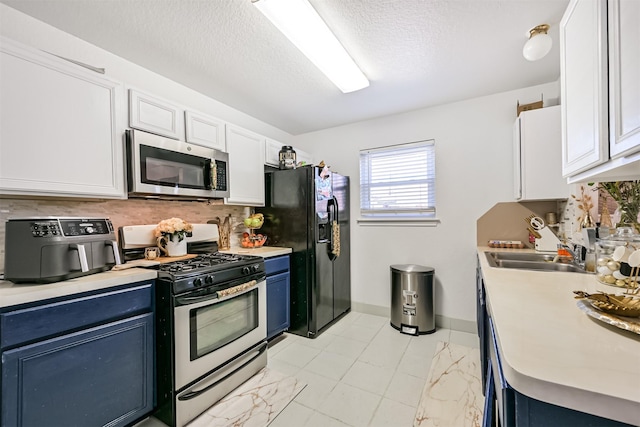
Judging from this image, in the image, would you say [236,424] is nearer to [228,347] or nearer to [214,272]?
[228,347]

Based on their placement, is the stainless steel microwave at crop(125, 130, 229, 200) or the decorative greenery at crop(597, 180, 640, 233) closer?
A: the decorative greenery at crop(597, 180, 640, 233)

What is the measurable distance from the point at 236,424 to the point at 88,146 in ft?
6.31

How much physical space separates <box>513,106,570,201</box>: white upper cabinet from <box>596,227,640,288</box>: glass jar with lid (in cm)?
102

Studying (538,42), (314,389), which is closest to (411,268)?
(314,389)

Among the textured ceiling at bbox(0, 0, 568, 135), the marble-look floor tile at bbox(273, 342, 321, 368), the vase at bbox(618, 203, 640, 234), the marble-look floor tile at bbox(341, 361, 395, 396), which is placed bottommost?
the marble-look floor tile at bbox(273, 342, 321, 368)

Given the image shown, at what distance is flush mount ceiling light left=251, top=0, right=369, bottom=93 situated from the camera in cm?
148

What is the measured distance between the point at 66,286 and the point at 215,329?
860 mm

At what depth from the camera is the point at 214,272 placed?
1807 millimetres

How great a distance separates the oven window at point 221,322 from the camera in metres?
1.67

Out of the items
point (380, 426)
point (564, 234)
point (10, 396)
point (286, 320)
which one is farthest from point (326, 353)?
point (564, 234)

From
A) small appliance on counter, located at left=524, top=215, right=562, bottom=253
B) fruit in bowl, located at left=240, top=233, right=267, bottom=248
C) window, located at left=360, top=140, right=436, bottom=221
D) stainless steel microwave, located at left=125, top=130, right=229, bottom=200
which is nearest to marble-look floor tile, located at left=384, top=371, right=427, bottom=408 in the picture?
small appliance on counter, located at left=524, top=215, right=562, bottom=253

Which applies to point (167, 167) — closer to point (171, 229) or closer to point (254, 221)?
point (171, 229)

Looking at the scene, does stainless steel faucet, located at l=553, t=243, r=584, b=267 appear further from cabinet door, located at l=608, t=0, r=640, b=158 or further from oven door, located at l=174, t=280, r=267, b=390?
oven door, located at l=174, t=280, r=267, b=390

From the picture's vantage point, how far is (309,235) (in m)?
2.73
